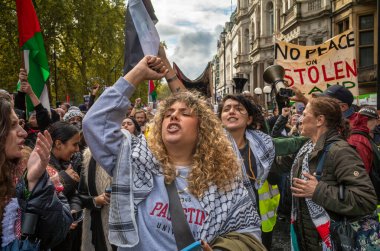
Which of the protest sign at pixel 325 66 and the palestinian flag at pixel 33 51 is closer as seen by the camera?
the palestinian flag at pixel 33 51

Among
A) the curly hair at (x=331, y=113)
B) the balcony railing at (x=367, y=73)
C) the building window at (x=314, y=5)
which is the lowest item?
the curly hair at (x=331, y=113)

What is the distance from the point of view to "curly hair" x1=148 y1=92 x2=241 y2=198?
2317 millimetres

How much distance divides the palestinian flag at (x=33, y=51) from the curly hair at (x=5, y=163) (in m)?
3.60

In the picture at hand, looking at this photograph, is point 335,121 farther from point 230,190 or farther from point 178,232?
point 178,232

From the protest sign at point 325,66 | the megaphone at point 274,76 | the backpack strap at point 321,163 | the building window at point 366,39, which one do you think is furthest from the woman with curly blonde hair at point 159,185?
the building window at point 366,39

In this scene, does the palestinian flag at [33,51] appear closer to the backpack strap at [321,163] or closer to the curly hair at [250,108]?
the curly hair at [250,108]

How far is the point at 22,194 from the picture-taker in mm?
2264

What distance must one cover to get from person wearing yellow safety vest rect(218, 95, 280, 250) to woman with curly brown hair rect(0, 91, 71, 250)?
1.87m

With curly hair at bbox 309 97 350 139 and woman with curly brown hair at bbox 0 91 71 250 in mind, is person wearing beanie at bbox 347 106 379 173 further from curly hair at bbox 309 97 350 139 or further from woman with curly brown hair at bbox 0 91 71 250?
woman with curly brown hair at bbox 0 91 71 250

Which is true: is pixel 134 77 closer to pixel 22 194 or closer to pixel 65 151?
pixel 22 194

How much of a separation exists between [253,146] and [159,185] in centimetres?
186

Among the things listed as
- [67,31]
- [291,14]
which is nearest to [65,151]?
[67,31]

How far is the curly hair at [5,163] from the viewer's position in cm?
209

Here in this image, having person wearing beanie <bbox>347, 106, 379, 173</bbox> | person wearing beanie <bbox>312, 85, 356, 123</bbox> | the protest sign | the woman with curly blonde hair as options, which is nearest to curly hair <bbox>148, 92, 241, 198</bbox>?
the woman with curly blonde hair
